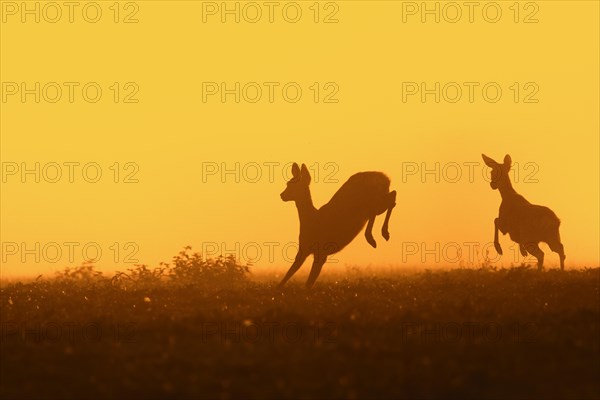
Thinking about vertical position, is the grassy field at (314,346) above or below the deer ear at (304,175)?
below

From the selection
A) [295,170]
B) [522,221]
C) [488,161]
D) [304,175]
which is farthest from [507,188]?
[295,170]

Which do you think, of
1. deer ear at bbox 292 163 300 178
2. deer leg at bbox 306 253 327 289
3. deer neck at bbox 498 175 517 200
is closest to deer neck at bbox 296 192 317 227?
deer ear at bbox 292 163 300 178

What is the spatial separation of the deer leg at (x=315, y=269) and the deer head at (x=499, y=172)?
712 cm

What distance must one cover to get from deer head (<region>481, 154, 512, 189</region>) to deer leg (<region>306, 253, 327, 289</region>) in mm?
7122

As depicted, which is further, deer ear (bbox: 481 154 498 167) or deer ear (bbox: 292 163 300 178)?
deer ear (bbox: 481 154 498 167)

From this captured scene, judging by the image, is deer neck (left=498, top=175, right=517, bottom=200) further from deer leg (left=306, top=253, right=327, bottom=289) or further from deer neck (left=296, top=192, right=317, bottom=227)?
deer leg (left=306, top=253, right=327, bottom=289)

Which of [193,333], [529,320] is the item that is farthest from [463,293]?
[193,333]

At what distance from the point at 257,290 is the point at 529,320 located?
26.0 feet

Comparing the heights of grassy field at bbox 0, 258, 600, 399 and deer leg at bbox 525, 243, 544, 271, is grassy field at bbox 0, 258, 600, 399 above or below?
below

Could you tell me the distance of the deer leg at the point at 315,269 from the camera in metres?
24.6

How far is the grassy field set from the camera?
12.8 m

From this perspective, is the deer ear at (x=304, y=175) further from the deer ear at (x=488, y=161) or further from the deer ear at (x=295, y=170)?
the deer ear at (x=488, y=161)

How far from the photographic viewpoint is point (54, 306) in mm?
20266

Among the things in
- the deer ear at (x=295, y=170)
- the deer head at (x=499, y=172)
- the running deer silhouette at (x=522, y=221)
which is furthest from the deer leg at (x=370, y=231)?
the deer head at (x=499, y=172)
